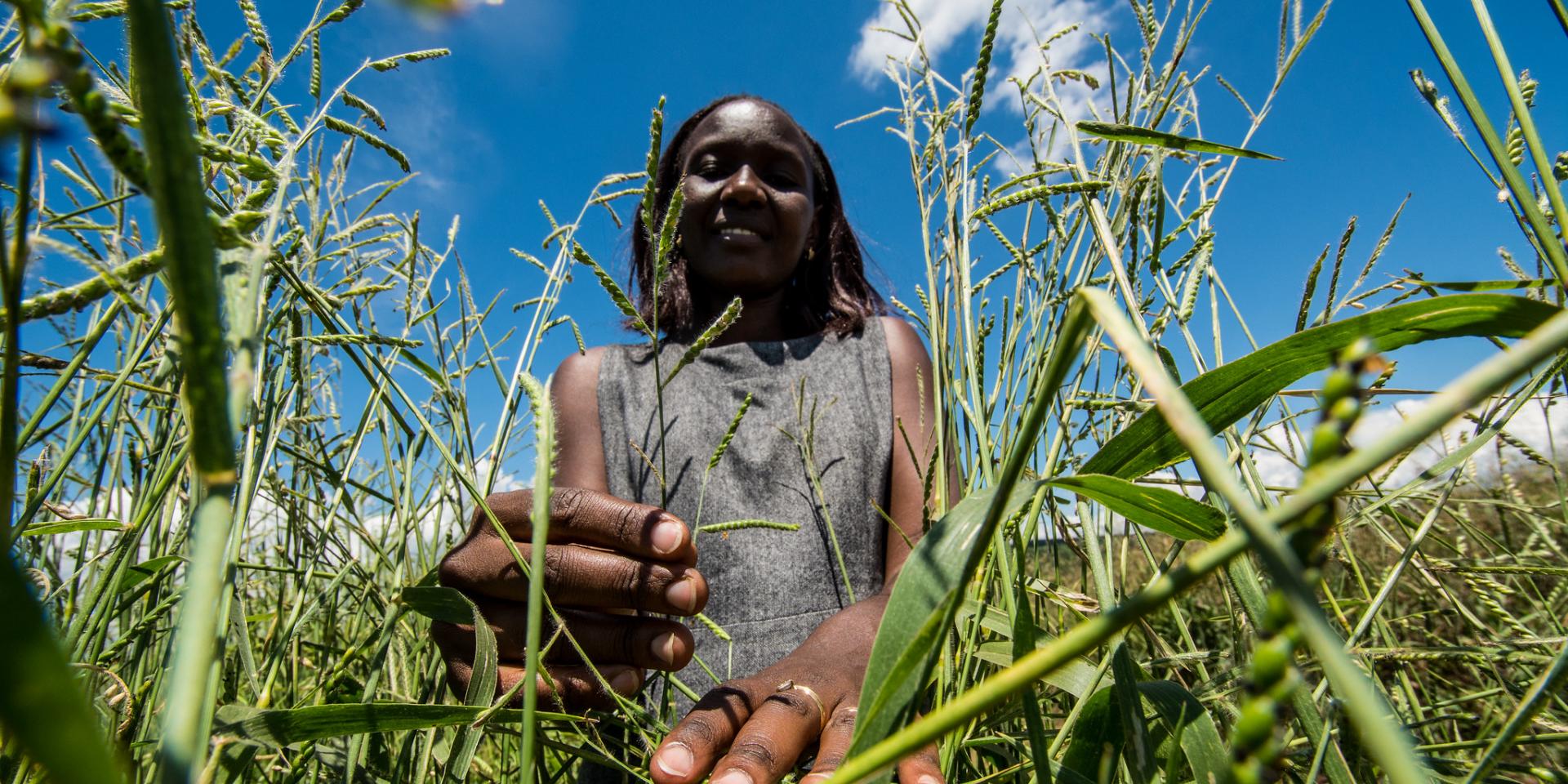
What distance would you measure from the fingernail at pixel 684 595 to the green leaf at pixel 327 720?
0.28m

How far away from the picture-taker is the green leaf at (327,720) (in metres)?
0.28

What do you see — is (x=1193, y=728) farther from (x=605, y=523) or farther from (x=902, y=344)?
(x=902, y=344)

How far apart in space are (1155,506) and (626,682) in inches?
17.6

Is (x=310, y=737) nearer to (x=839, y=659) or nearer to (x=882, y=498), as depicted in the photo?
(x=839, y=659)

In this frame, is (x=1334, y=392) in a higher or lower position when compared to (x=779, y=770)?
higher

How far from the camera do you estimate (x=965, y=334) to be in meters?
0.45

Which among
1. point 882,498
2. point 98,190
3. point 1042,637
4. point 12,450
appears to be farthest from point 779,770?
point 882,498

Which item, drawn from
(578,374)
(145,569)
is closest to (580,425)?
(578,374)

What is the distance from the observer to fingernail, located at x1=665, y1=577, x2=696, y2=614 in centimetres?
57

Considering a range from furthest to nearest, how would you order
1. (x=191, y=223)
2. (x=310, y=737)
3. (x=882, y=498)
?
(x=882, y=498) → (x=310, y=737) → (x=191, y=223)

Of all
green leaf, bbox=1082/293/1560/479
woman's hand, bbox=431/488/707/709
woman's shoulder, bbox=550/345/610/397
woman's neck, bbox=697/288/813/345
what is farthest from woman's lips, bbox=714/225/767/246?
green leaf, bbox=1082/293/1560/479

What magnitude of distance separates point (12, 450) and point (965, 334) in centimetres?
40

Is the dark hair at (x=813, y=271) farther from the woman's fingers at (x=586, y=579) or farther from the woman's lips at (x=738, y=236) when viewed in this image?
the woman's fingers at (x=586, y=579)

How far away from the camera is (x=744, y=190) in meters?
1.42
